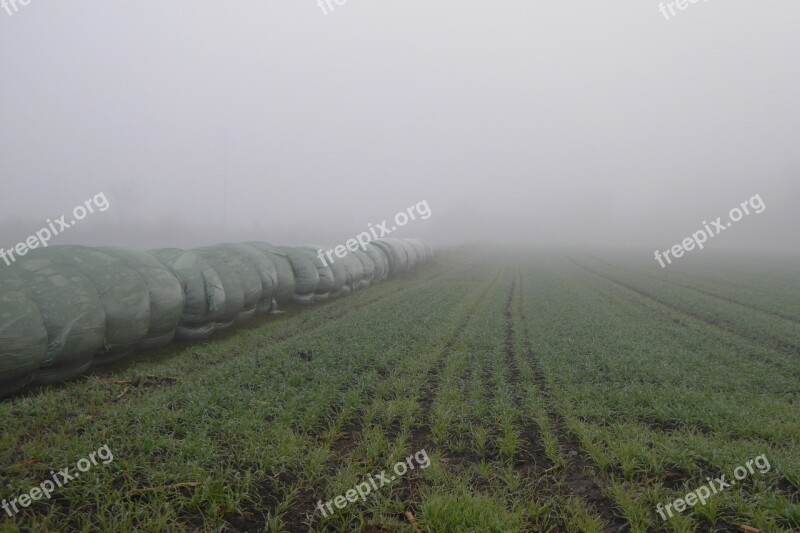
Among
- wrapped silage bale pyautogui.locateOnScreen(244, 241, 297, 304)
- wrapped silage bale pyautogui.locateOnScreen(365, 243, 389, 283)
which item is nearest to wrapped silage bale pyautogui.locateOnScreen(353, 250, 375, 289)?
wrapped silage bale pyautogui.locateOnScreen(365, 243, 389, 283)

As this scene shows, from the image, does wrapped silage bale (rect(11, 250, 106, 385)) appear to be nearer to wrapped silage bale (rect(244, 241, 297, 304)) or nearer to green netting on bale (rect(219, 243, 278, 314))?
green netting on bale (rect(219, 243, 278, 314))

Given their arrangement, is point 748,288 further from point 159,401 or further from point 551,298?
point 159,401

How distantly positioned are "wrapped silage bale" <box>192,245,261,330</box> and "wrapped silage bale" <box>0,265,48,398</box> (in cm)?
397

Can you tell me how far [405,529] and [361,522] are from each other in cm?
39

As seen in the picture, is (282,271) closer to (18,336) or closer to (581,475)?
(18,336)

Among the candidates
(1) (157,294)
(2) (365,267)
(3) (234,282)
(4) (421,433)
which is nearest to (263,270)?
(3) (234,282)

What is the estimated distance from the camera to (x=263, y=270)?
11594 millimetres

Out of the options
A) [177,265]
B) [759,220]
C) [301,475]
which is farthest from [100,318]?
[759,220]

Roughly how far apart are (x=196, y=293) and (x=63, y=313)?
9.71 feet

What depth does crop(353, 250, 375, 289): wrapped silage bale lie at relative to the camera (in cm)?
1798

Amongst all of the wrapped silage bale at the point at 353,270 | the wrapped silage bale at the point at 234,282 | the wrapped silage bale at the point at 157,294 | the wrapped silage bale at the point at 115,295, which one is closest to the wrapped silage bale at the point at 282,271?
the wrapped silage bale at the point at 234,282

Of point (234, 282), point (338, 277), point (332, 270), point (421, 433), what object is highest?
point (234, 282)

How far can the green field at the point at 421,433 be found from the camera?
3.63m

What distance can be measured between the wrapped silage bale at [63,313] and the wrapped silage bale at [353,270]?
31.2ft
